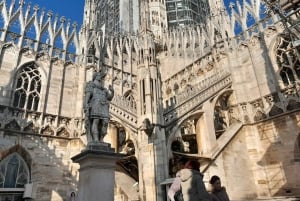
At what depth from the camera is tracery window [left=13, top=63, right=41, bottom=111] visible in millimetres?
14359

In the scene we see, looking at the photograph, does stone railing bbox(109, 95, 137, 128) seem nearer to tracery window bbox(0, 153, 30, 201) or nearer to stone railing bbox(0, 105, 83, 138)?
stone railing bbox(0, 105, 83, 138)

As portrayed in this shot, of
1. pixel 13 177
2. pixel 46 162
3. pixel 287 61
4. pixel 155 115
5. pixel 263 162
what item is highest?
pixel 287 61

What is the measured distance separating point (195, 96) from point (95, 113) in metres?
7.31

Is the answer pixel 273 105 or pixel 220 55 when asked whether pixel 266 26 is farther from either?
pixel 273 105

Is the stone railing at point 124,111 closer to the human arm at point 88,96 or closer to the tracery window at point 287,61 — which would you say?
the human arm at point 88,96

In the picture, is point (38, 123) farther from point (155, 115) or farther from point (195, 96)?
point (195, 96)

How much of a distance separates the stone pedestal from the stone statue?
0.48m

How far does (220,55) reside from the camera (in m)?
16.7

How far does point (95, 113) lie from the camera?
6.97 meters

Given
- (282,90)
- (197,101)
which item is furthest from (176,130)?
(282,90)

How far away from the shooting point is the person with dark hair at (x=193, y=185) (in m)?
3.26

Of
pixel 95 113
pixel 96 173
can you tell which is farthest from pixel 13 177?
pixel 96 173

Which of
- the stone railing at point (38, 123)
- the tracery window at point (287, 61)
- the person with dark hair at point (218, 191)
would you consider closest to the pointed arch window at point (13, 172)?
the stone railing at point (38, 123)

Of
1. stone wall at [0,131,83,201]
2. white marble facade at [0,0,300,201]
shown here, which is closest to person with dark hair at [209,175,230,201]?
white marble facade at [0,0,300,201]
